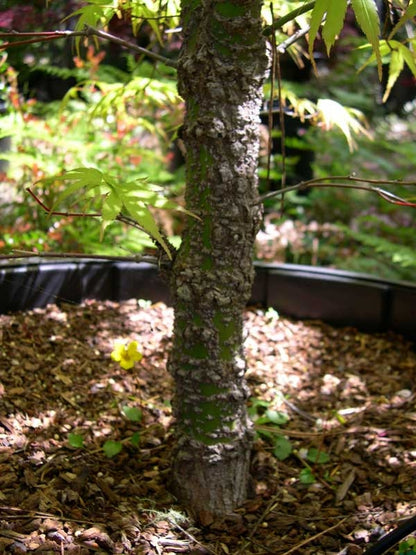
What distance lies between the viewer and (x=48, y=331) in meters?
2.05

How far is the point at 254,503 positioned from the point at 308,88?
A: 3.89 metres

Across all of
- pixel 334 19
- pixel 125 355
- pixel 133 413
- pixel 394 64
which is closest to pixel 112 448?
pixel 133 413

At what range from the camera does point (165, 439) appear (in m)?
1.73

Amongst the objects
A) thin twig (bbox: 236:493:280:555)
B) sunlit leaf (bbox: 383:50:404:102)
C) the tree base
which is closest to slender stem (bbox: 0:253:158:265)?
the tree base

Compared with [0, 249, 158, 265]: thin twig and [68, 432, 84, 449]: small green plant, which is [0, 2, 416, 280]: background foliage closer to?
[0, 249, 158, 265]: thin twig

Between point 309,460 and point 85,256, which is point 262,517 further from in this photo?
point 85,256

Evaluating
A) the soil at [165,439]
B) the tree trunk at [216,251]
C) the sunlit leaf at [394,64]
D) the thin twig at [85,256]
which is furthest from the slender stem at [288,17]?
the soil at [165,439]

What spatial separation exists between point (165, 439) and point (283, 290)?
0.94 meters

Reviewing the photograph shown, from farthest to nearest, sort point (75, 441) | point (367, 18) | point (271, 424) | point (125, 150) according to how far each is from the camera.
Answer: point (125, 150) < point (271, 424) < point (75, 441) < point (367, 18)

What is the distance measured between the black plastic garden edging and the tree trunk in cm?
87

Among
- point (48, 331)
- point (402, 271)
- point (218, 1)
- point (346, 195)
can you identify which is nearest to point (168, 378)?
point (48, 331)

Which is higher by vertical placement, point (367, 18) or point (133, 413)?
point (367, 18)

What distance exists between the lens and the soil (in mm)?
1386

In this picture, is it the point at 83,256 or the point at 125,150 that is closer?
the point at 83,256
